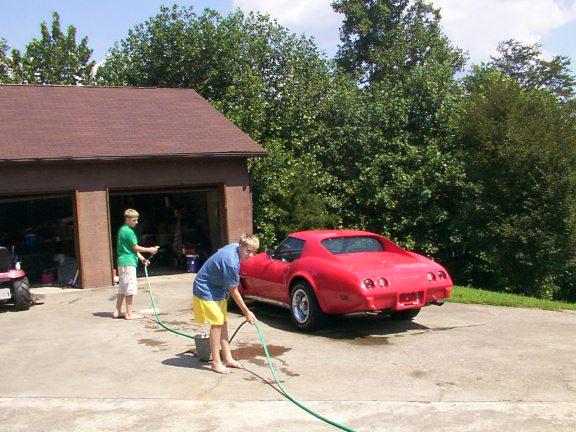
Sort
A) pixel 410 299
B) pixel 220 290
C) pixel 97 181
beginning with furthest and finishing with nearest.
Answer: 1. pixel 97 181
2. pixel 410 299
3. pixel 220 290

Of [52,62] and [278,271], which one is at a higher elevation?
[52,62]

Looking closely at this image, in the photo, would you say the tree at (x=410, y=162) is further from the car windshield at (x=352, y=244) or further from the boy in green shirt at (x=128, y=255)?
the boy in green shirt at (x=128, y=255)


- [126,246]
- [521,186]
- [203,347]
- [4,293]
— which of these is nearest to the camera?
[203,347]

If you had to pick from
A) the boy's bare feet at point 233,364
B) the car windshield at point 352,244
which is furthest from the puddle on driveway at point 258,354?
the car windshield at point 352,244

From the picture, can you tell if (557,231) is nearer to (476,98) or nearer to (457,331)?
(476,98)

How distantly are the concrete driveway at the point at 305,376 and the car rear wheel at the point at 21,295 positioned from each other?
0.91m

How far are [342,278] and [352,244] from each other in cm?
148

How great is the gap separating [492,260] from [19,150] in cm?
1250

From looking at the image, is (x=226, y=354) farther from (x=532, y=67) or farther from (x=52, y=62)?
(x=532, y=67)

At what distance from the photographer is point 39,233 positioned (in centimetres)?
1800

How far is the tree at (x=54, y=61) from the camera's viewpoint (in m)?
33.7

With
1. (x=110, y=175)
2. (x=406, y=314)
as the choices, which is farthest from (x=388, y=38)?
(x=406, y=314)

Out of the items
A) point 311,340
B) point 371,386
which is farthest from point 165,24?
point 371,386

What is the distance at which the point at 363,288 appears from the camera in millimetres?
7891
